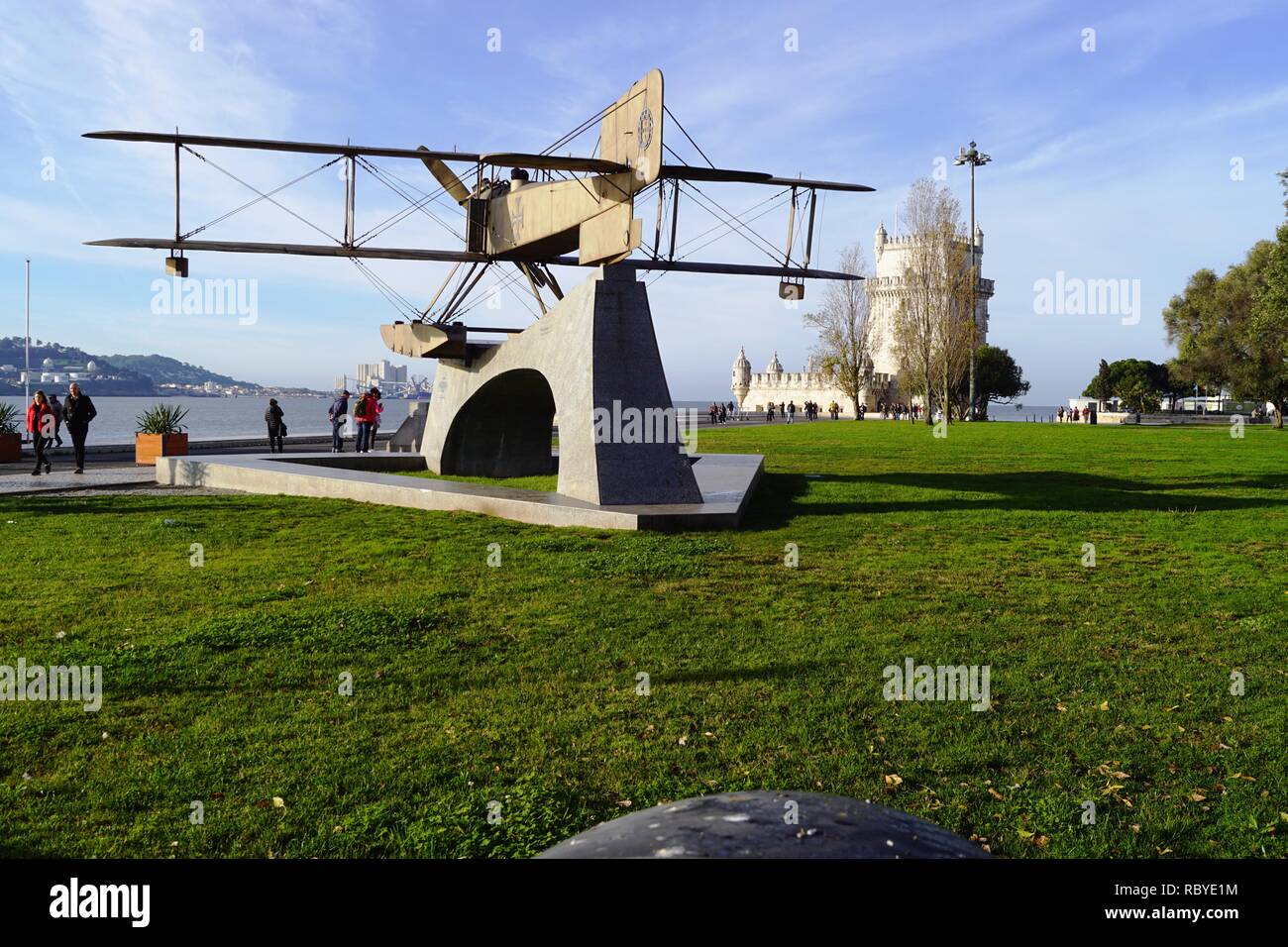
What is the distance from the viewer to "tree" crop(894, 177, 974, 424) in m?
52.8

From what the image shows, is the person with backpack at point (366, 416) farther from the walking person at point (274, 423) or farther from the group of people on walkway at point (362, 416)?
the walking person at point (274, 423)

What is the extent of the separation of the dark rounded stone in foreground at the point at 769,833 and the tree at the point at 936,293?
5213cm

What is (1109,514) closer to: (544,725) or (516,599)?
(516,599)

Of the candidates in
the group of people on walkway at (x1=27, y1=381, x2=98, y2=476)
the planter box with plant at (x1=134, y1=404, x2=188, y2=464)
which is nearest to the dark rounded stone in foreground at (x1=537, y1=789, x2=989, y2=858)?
the group of people on walkway at (x1=27, y1=381, x2=98, y2=476)

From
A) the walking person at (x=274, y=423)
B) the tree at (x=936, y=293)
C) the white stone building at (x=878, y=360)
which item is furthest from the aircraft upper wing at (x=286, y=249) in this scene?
the white stone building at (x=878, y=360)

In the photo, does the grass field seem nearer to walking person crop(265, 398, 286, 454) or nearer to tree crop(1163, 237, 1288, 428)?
walking person crop(265, 398, 286, 454)

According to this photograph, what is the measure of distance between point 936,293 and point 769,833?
54.7 metres

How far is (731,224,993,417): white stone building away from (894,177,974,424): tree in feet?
70.5

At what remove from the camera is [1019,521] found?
14461 millimetres

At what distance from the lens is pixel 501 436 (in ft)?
70.1

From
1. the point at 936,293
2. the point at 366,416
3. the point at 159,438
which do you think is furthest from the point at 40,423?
the point at 936,293
